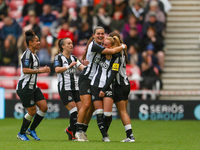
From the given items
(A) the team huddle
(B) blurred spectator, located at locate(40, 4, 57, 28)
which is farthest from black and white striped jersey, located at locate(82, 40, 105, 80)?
(B) blurred spectator, located at locate(40, 4, 57, 28)

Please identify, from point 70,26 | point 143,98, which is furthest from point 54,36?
point 143,98

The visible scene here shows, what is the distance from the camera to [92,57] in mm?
11359

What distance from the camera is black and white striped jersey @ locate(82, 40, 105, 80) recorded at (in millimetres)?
11102

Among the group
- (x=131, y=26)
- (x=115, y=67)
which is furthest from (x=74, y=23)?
(x=115, y=67)

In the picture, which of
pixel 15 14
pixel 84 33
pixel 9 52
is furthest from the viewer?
pixel 15 14

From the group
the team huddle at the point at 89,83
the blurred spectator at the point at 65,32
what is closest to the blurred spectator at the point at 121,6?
the blurred spectator at the point at 65,32

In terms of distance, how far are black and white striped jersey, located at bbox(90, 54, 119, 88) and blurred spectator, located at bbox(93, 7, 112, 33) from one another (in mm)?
10115

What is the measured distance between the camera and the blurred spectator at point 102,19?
21359mm

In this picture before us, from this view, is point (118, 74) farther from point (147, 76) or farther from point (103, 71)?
point (147, 76)

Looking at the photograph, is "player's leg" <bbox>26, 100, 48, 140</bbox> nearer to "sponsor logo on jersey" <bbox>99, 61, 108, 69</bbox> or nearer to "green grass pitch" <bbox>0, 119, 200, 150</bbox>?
"green grass pitch" <bbox>0, 119, 200, 150</bbox>

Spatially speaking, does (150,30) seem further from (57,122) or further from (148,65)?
(57,122)

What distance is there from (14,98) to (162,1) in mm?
6761

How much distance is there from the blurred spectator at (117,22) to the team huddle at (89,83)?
9.28 meters

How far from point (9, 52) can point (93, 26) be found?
10.9 ft
